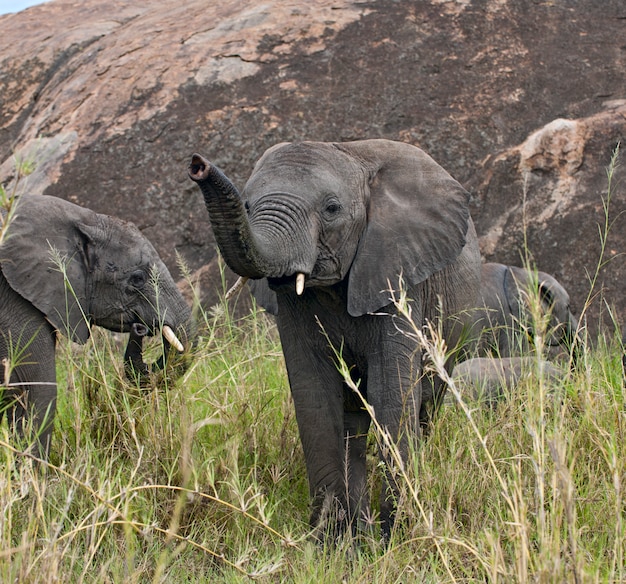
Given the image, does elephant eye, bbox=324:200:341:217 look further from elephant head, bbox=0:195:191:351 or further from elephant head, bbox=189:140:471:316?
elephant head, bbox=0:195:191:351

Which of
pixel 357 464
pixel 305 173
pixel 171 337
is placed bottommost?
pixel 357 464

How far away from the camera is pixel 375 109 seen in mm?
A: 8297

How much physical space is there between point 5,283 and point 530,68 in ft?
15.5

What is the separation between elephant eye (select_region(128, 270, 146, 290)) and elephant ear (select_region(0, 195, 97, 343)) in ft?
0.67

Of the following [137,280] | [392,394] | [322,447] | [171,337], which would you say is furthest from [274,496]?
[137,280]

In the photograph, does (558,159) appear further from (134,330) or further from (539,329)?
(539,329)

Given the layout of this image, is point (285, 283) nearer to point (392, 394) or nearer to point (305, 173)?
point (305, 173)

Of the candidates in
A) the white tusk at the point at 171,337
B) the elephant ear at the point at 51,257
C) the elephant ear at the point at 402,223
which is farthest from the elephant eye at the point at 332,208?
the white tusk at the point at 171,337

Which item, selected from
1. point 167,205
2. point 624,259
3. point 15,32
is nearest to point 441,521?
point 624,259

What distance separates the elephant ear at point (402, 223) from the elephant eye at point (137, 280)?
1.53 metres

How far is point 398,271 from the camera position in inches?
170

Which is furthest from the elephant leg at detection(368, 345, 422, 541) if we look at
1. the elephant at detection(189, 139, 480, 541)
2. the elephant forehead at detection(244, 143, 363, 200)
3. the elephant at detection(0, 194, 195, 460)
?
the elephant at detection(0, 194, 195, 460)

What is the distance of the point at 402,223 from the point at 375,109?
159 inches

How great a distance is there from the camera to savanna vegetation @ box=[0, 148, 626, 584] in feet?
9.62
